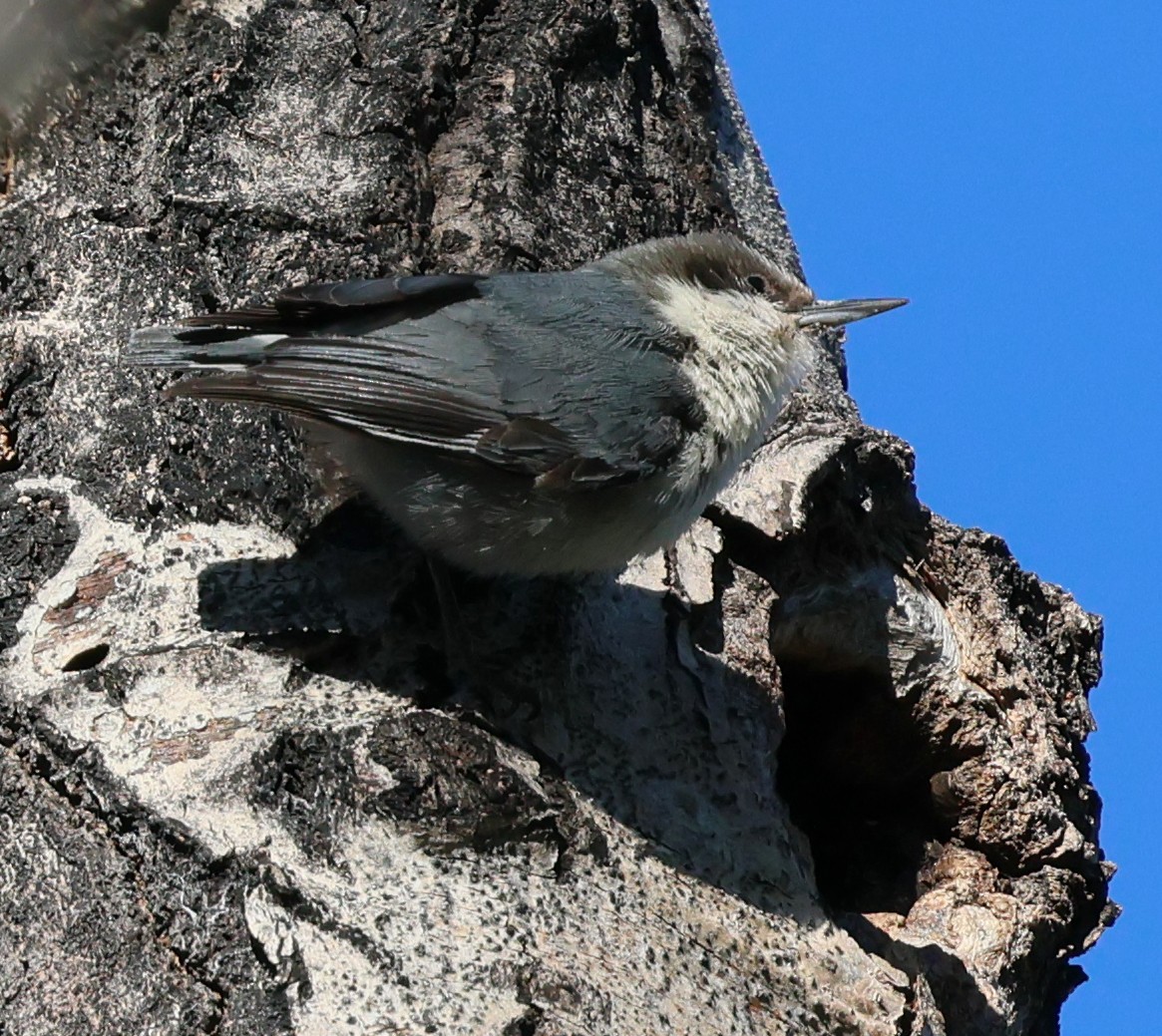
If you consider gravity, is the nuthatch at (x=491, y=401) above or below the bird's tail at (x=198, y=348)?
above

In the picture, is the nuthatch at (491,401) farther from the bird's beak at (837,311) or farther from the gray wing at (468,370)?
the bird's beak at (837,311)

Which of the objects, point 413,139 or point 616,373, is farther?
point 413,139

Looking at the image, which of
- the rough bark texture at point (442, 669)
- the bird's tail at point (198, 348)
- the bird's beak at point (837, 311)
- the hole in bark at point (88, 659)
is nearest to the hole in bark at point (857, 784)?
the rough bark texture at point (442, 669)

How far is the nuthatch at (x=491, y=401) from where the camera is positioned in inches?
92.9

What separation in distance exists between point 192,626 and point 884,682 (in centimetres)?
147

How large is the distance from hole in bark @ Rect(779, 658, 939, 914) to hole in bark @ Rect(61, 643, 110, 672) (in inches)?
56.0

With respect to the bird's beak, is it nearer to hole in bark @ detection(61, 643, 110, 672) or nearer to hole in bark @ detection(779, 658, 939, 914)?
hole in bark @ detection(779, 658, 939, 914)

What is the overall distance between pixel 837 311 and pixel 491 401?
0.88 m

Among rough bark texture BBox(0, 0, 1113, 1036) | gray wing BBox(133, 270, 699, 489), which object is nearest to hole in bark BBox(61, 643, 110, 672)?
rough bark texture BBox(0, 0, 1113, 1036)

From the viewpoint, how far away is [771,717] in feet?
8.74

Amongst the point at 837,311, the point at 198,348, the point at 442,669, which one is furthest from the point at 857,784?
the point at 198,348

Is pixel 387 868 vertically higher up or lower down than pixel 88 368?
lower down

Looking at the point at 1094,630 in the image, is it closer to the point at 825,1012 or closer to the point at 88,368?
the point at 825,1012

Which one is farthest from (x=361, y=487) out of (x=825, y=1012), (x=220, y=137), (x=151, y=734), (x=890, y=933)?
(x=890, y=933)
